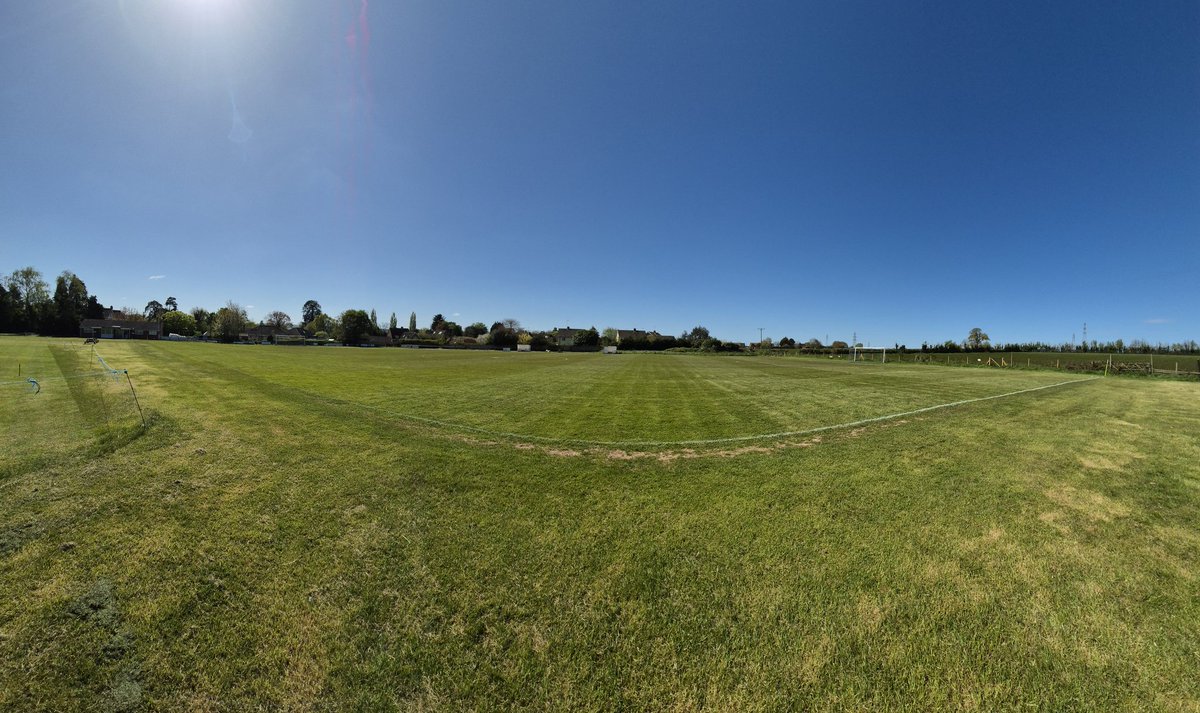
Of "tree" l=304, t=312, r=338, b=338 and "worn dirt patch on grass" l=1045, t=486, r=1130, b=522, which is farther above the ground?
"tree" l=304, t=312, r=338, b=338

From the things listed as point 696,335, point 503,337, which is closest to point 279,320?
point 503,337

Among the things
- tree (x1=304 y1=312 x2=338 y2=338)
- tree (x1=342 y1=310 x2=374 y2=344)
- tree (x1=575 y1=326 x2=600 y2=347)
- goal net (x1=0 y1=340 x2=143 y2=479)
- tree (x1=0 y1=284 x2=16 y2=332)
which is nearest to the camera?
goal net (x1=0 y1=340 x2=143 y2=479)

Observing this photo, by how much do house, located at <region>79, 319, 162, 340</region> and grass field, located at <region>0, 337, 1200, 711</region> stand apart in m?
116

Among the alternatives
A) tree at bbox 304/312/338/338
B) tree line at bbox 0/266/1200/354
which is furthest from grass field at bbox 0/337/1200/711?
tree at bbox 304/312/338/338

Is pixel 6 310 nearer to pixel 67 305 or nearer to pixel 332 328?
pixel 67 305

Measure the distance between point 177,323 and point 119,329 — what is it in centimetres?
1624

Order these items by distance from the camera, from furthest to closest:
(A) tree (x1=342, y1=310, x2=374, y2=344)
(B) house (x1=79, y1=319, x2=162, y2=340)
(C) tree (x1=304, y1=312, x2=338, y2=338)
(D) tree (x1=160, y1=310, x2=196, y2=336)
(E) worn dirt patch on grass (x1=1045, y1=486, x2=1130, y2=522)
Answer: (C) tree (x1=304, y1=312, x2=338, y2=338) < (A) tree (x1=342, y1=310, x2=374, y2=344) < (D) tree (x1=160, y1=310, x2=196, y2=336) < (B) house (x1=79, y1=319, x2=162, y2=340) < (E) worn dirt patch on grass (x1=1045, y1=486, x2=1130, y2=522)

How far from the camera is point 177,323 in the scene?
10525 cm

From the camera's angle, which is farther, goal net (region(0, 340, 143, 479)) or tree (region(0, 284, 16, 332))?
tree (region(0, 284, 16, 332))

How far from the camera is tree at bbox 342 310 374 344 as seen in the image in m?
114

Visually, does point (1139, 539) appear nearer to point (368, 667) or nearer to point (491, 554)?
point (491, 554)

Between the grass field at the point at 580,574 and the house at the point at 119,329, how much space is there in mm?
115860

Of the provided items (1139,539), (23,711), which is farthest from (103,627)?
(1139,539)

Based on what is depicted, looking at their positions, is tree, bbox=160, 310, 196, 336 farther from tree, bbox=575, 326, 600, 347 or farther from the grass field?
the grass field
